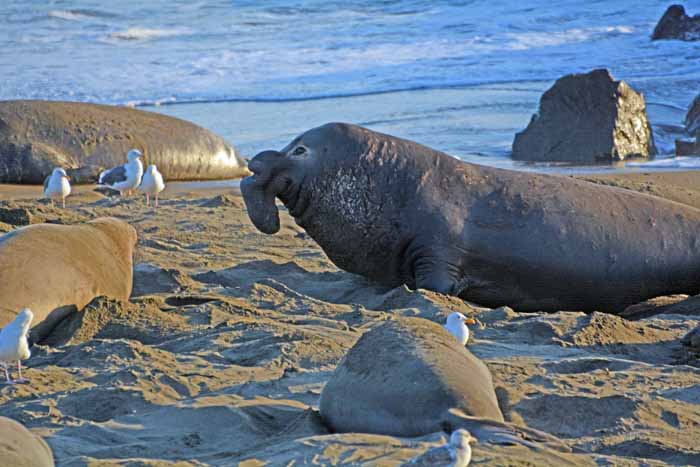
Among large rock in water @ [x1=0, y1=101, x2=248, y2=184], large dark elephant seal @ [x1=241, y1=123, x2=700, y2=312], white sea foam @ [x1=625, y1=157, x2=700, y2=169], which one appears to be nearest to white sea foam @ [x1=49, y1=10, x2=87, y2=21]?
large rock in water @ [x1=0, y1=101, x2=248, y2=184]

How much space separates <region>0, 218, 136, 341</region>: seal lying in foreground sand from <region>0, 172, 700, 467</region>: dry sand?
129mm

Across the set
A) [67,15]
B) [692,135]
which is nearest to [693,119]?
[692,135]

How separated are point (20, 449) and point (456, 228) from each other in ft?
13.3

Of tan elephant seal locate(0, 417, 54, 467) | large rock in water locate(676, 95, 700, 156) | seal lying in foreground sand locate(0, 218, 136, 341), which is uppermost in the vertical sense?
tan elephant seal locate(0, 417, 54, 467)

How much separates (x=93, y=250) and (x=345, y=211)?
157 centimetres

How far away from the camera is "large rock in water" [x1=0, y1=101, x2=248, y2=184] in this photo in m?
11.9

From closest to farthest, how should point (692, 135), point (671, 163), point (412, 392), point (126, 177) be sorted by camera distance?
point (412, 392) → point (126, 177) → point (671, 163) → point (692, 135)

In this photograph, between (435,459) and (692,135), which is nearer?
(435,459)

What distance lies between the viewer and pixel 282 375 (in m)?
4.44

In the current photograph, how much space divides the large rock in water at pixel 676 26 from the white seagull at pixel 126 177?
1557 cm

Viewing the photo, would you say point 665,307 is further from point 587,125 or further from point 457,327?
point 587,125

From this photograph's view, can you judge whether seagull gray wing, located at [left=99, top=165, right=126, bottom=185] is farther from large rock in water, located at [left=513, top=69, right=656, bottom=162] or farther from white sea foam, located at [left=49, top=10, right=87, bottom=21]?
white sea foam, located at [left=49, top=10, right=87, bottom=21]

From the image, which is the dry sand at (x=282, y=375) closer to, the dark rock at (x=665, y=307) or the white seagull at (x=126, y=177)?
the dark rock at (x=665, y=307)

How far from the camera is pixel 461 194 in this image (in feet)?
22.2
